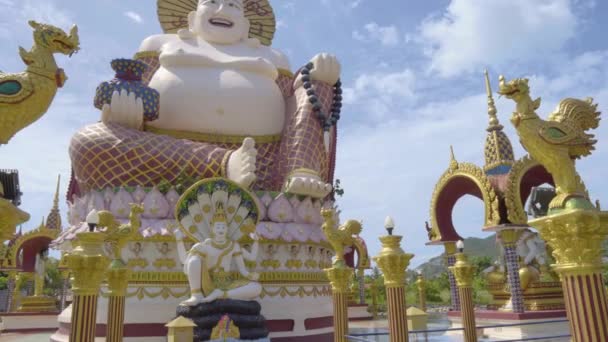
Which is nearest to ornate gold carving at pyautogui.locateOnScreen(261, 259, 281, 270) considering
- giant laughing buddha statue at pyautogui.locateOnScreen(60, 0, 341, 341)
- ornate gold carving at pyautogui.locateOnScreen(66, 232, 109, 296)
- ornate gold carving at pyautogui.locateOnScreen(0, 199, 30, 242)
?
giant laughing buddha statue at pyautogui.locateOnScreen(60, 0, 341, 341)

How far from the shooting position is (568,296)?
435cm

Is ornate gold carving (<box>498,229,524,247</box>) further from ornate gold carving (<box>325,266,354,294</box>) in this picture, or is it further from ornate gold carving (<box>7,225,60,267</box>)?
ornate gold carving (<box>7,225,60,267</box>)

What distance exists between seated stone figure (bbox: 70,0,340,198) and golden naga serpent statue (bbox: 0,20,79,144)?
15.7 ft

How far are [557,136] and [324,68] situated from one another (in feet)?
24.9

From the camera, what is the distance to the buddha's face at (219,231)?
28.2 ft

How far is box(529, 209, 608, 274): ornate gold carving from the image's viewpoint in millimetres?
4203

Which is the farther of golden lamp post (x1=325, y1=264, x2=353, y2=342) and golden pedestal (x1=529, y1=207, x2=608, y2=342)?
golden lamp post (x1=325, y1=264, x2=353, y2=342)

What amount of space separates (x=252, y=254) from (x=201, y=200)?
1401 millimetres

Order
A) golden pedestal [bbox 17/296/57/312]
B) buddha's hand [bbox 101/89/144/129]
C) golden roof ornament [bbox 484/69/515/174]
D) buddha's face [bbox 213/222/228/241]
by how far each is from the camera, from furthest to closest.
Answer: golden pedestal [bbox 17/296/57/312] < golden roof ornament [bbox 484/69/515/174] < buddha's hand [bbox 101/89/144/129] < buddha's face [bbox 213/222/228/241]

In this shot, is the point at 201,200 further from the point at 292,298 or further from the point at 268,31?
the point at 268,31

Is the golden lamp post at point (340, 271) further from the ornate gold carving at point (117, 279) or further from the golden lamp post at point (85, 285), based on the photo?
the golden lamp post at point (85, 285)

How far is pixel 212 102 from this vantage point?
37.4 ft

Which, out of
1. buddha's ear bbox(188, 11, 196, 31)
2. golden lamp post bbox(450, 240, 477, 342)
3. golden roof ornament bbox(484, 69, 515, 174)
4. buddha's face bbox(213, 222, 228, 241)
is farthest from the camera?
buddha's ear bbox(188, 11, 196, 31)

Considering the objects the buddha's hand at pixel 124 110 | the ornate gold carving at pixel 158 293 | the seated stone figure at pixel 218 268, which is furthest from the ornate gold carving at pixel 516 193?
the buddha's hand at pixel 124 110
